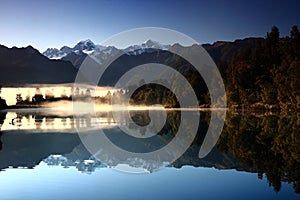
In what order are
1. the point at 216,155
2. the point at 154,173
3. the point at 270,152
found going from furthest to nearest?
the point at 216,155
the point at 270,152
the point at 154,173

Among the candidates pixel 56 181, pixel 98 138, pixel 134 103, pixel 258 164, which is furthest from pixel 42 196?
pixel 134 103

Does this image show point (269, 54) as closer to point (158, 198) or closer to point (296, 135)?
point (296, 135)

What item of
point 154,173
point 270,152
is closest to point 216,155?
point 270,152

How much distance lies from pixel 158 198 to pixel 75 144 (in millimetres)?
16417

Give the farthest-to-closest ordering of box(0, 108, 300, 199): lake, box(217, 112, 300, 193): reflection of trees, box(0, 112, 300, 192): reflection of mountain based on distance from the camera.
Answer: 1. box(0, 112, 300, 192): reflection of mountain
2. box(217, 112, 300, 193): reflection of trees
3. box(0, 108, 300, 199): lake

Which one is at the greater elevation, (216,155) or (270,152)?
(270,152)

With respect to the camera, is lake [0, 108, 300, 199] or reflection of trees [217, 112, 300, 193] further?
reflection of trees [217, 112, 300, 193]

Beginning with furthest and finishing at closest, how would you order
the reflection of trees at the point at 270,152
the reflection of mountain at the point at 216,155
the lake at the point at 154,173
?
1. the reflection of mountain at the point at 216,155
2. the reflection of trees at the point at 270,152
3. the lake at the point at 154,173

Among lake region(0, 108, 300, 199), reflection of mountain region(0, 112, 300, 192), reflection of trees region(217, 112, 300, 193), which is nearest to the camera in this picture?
lake region(0, 108, 300, 199)

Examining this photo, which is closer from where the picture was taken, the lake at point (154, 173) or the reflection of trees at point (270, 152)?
the lake at point (154, 173)

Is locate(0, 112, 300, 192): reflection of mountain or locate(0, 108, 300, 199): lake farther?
locate(0, 112, 300, 192): reflection of mountain

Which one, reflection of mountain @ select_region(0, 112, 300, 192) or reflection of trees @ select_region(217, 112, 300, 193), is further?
reflection of mountain @ select_region(0, 112, 300, 192)

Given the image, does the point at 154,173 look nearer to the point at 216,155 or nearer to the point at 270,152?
the point at 216,155

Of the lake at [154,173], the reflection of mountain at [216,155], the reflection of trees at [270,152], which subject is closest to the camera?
the lake at [154,173]
